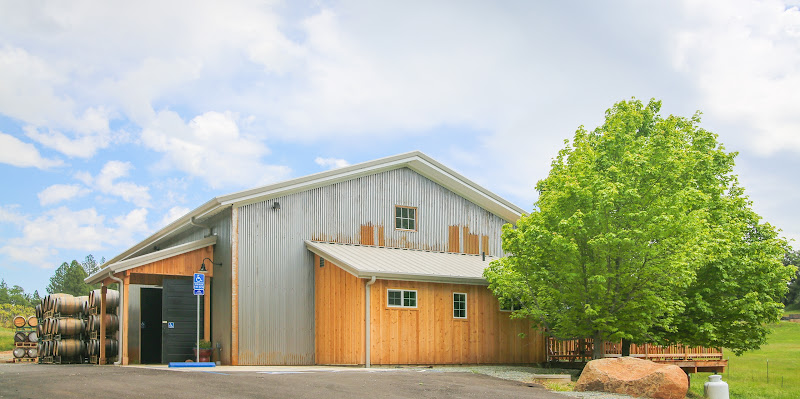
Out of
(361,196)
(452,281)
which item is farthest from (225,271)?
(452,281)

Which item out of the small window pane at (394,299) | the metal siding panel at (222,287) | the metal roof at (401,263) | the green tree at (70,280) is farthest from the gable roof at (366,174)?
the green tree at (70,280)

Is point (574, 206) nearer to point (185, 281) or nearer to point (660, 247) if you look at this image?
point (660, 247)

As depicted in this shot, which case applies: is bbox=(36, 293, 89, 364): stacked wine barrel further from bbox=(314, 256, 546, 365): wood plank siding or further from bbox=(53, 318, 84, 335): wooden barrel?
bbox=(314, 256, 546, 365): wood plank siding

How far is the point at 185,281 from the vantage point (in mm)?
21875

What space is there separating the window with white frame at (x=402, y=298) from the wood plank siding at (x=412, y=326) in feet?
0.38

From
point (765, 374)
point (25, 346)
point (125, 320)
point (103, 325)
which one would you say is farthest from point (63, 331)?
point (765, 374)

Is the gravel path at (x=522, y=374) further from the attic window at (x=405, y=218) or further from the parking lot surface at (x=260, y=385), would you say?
the attic window at (x=405, y=218)

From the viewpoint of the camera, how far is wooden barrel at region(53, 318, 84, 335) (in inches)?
987

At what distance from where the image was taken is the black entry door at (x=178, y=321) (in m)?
21.2

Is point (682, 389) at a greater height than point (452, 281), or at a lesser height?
lesser

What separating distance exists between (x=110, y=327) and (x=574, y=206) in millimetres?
15331

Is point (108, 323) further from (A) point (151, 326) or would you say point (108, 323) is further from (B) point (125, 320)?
(B) point (125, 320)

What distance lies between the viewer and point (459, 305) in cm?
2181

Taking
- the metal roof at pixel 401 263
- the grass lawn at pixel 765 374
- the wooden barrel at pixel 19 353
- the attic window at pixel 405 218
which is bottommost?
the grass lawn at pixel 765 374
